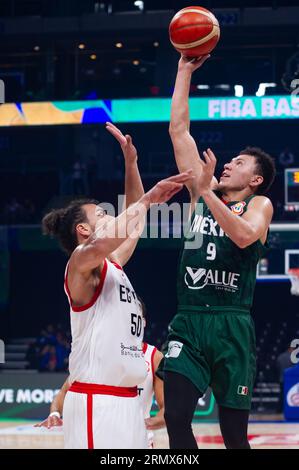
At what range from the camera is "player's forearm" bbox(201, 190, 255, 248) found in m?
4.59

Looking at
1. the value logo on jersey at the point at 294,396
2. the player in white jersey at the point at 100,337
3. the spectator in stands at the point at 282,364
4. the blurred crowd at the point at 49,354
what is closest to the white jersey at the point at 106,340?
the player in white jersey at the point at 100,337

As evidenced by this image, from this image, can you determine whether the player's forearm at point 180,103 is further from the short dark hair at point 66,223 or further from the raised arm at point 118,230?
the raised arm at point 118,230

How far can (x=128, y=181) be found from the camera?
5.30 metres

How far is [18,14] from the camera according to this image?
21.0 m

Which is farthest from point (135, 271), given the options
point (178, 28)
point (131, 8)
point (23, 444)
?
point (178, 28)

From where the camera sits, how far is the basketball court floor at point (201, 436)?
9898mm

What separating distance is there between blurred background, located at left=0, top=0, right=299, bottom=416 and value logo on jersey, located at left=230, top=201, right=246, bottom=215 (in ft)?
43.1

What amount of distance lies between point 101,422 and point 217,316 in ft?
3.06

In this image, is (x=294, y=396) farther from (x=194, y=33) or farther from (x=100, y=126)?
(x=194, y=33)

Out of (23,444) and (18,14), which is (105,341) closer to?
(23,444)

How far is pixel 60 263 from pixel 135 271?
6.06 feet

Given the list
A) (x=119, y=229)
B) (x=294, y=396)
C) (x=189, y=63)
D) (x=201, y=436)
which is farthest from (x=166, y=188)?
(x=294, y=396)

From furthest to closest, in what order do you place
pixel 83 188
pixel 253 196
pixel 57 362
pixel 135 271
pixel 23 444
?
pixel 135 271, pixel 83 188, pixel 57 362, pixel 23 444, pixel 253 196

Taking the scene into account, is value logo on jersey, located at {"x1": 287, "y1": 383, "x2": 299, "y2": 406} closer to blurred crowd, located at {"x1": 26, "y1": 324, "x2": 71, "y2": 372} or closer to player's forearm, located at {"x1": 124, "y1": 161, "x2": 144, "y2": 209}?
blurred crowd, located at {"x1": 26, "y1": 324, "x2": 71, "y2": 372}
